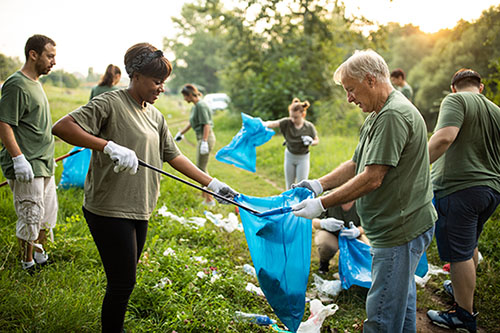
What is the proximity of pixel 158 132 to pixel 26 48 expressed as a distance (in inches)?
60.8

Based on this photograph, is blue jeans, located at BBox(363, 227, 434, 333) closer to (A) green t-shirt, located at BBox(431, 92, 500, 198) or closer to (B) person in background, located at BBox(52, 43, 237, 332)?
(A) green t-shirt, located at BBox(431, 92, 500, 198)

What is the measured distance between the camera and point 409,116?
5.85 feet

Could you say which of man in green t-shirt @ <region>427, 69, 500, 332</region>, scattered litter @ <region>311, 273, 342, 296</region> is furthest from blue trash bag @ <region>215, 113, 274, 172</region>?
man in green t-shirt @ <region>427, 69, 500, 332</region>

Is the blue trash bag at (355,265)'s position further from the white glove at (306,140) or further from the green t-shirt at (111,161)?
the white glove at (306,140)

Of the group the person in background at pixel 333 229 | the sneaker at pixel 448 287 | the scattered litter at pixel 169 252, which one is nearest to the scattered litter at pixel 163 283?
the scattered litter at pixel 169 252

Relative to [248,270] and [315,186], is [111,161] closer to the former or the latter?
[315,186]

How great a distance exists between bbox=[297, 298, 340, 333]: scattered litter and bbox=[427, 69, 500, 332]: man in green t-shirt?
0.95m

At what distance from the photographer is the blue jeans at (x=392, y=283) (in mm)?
1863

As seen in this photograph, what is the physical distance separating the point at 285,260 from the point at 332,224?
147 cm

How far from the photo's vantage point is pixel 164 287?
8.92 feet

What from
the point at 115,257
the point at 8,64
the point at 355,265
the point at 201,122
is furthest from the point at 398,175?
the point at 8,64

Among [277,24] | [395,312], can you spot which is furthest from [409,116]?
[277,24]

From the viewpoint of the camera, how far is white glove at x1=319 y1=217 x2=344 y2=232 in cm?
341

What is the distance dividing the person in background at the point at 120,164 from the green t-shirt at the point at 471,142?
195cm
